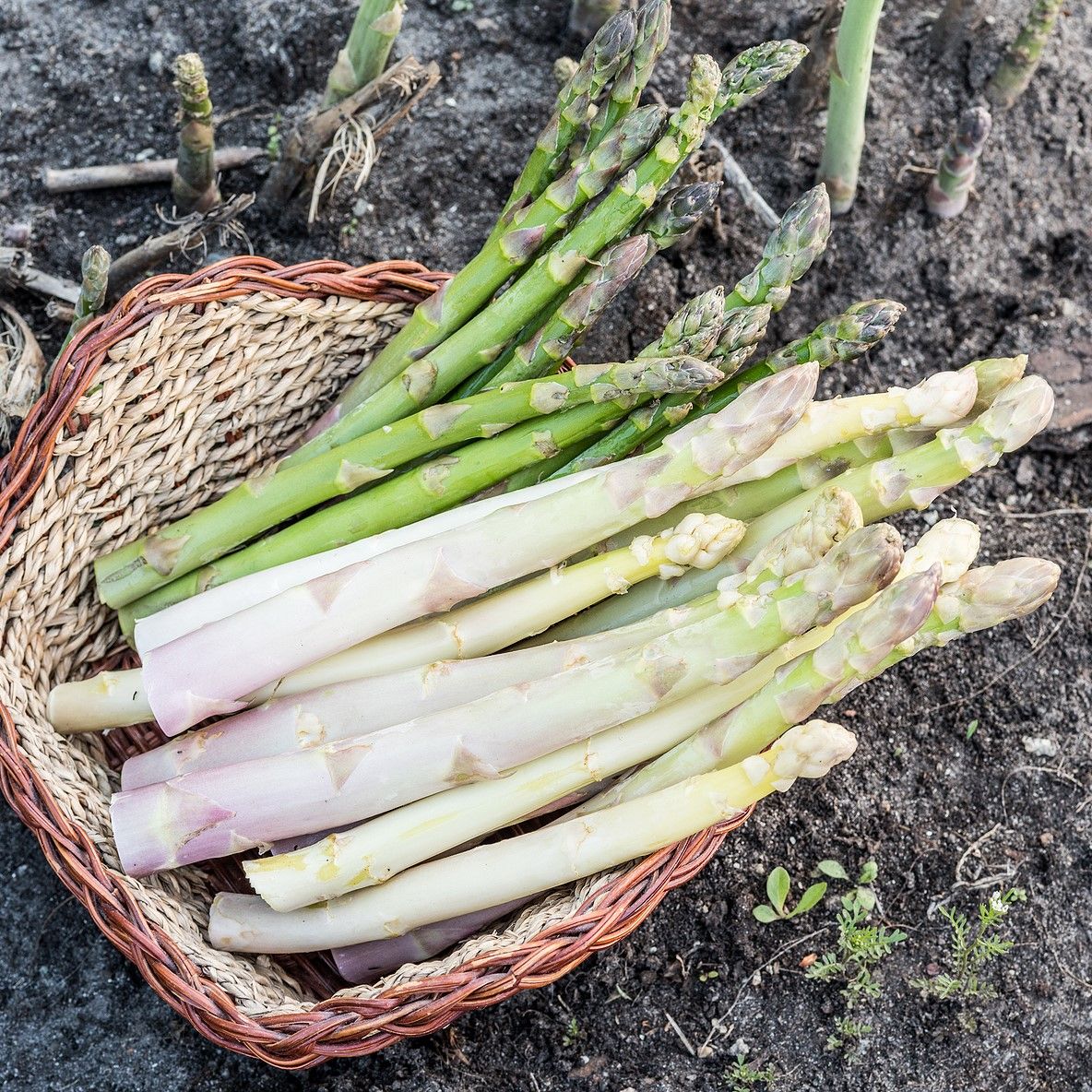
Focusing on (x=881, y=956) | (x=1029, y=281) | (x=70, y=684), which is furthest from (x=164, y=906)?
(x=1029, y=281)

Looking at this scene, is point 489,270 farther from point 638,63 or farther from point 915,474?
point 915,474

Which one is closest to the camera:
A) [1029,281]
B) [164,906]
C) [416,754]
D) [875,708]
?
[416,754]

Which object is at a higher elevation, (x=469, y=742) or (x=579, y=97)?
(x=579, y=97)

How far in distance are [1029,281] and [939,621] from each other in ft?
4.40

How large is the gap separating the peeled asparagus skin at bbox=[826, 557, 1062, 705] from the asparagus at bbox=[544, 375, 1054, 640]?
0.18 metres

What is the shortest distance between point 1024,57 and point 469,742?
2.35 m

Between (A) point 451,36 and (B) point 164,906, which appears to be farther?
(A) point 451,36

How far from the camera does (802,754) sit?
1963mm

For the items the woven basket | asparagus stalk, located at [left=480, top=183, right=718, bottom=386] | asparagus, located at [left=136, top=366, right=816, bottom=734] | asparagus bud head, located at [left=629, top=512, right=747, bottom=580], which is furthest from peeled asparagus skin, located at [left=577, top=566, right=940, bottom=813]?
asparagus stalk, located at [left=480, top=183, right=718, bottom=386]

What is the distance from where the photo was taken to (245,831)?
84.5 inches

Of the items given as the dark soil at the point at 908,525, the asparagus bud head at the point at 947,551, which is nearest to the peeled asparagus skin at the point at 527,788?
the asparagus bud head at the point at 947,551

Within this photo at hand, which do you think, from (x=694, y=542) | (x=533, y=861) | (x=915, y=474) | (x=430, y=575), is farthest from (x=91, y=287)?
(x=915, y=474)

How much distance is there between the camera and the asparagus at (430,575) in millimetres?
2131

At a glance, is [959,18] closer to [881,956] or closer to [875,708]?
[875,708]
